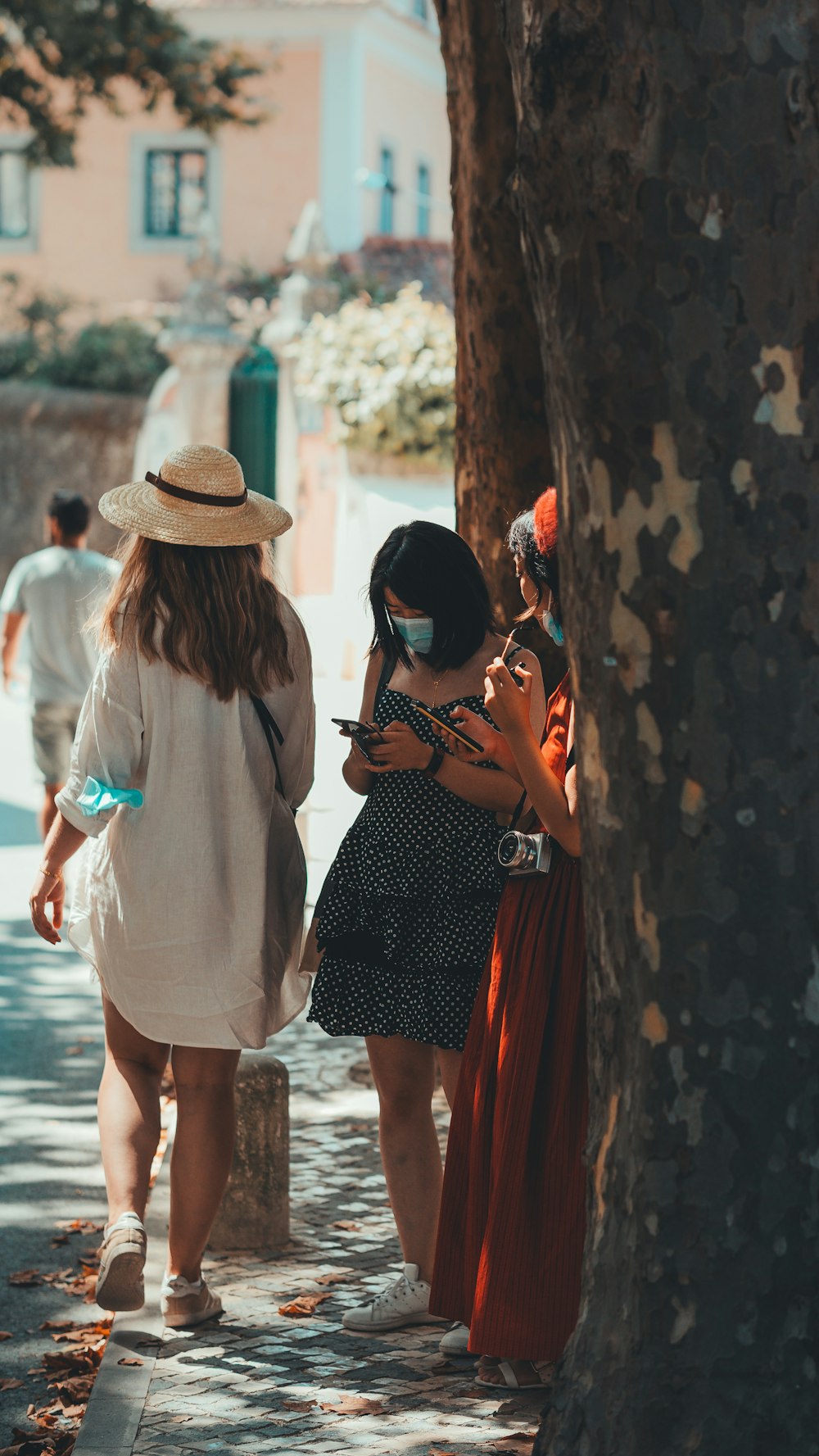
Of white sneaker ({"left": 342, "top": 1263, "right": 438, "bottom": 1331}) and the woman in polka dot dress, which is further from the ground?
the woman in polka dot dress

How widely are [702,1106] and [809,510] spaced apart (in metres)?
0.90

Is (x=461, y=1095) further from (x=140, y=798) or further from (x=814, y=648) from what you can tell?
(x=814, y=648)

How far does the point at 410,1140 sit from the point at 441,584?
1302 mm

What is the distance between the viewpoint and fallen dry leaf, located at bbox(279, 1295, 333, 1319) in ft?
15.1

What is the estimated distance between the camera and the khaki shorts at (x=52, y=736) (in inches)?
377

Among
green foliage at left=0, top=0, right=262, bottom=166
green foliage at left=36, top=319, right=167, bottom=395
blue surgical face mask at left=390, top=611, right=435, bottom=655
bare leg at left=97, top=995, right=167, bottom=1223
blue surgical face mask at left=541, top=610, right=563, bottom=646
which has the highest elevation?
green foliage at left=0, top=0, right=262, bottom=166

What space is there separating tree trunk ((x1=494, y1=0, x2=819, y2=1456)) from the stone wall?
85.3 ft

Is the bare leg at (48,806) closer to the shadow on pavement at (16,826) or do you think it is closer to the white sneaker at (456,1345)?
the shadow on pavement at (16,826)

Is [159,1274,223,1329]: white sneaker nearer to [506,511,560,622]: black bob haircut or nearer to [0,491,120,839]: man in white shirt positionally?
[506,511,560,622]: black bob haircut

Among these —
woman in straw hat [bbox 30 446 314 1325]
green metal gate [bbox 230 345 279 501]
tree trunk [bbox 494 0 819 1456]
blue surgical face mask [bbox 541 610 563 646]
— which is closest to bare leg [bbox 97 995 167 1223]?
woman in straw hat [bbox 30 446 314 1325]

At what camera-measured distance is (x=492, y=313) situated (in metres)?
5.60

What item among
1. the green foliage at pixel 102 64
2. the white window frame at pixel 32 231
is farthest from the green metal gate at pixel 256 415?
the white window frame at pixel 32 231

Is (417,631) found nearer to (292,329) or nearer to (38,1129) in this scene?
(38,1129)

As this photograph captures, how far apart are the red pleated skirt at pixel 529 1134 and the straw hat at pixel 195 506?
3.81 ft
